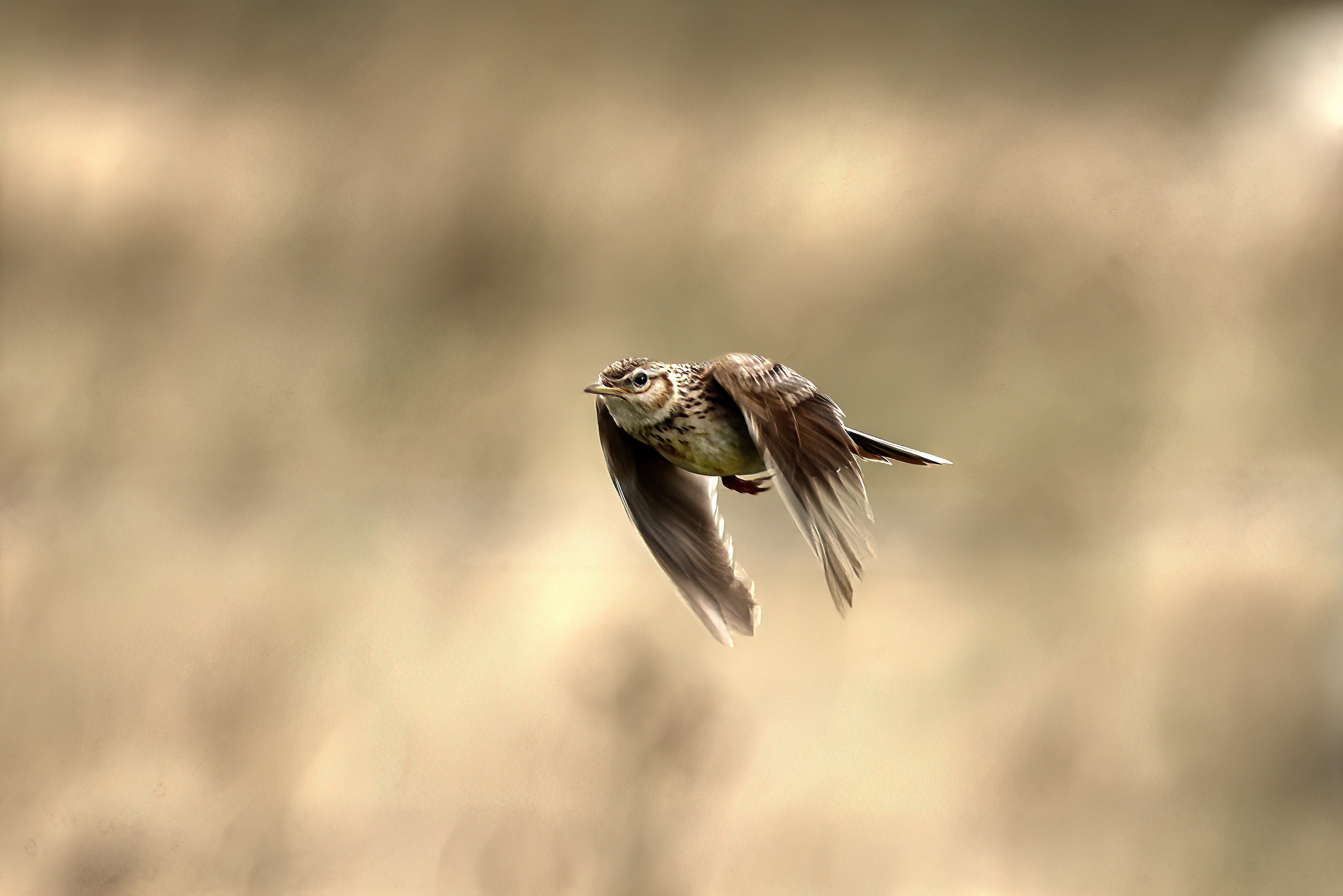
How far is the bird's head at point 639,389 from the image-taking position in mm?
498

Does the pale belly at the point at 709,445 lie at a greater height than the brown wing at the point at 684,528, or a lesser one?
greater

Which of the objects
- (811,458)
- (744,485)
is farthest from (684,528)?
(811,458)

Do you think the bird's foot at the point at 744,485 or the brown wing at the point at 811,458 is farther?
the bird's foot at the point at 744,485

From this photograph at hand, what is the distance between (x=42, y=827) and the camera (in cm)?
201

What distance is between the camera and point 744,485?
1.93 ft

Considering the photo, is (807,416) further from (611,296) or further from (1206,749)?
(1206,749)

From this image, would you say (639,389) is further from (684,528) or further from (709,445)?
(684,528)

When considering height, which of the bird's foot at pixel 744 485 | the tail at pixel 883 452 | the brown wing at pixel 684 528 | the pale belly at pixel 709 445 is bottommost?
the brown wing at pixel 684 528

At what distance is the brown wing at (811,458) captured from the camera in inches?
16.6

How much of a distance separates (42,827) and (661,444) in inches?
83.0

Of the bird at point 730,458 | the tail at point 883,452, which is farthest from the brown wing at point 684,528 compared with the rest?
the tail at point 883,452

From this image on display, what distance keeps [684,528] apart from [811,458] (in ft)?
0.57

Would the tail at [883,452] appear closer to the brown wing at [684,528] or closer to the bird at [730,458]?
the bird at [730,458]

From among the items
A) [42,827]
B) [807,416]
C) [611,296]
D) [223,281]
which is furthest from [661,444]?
[42,827]
